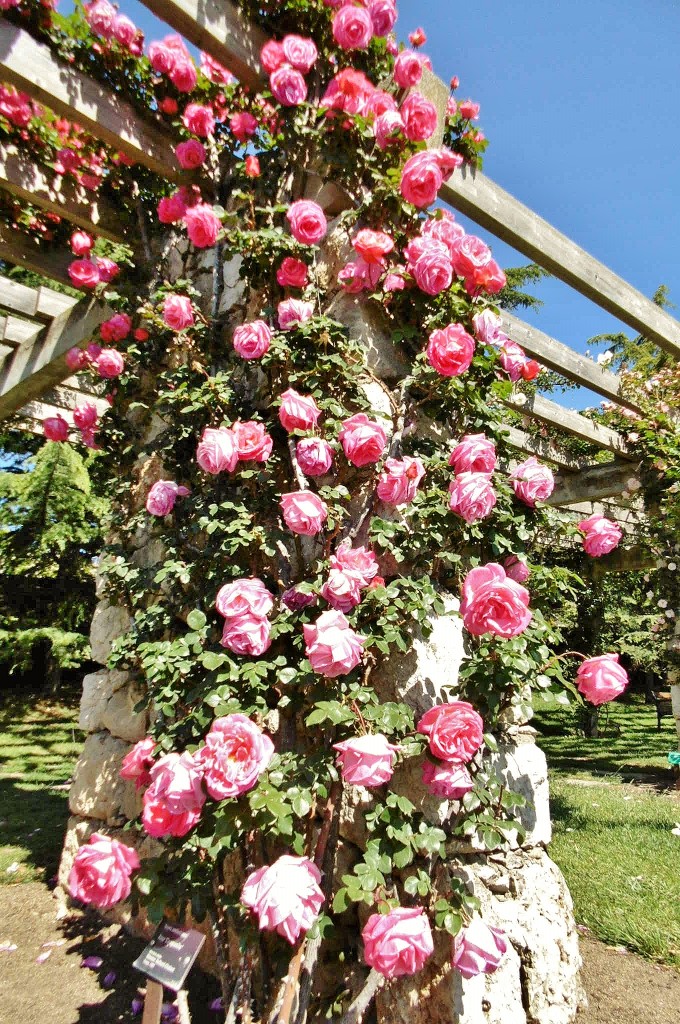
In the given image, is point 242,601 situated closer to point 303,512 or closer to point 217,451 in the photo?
point 303,512

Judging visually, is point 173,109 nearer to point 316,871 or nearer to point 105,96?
point 105,96

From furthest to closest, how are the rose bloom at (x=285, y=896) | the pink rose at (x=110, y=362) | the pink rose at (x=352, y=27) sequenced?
the pink rose at (x=110, y=362) < the pink rose at (x=352, y=27) < the rose bloom at (x=285, y=896)

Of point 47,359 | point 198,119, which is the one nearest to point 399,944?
point 198,119

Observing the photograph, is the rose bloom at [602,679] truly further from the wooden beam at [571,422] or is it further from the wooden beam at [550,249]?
the wooden beam at [571,422]

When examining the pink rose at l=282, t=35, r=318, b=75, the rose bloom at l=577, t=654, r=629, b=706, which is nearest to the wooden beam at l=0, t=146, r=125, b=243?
the pink rose at l=282, t=35, r=318, b=75

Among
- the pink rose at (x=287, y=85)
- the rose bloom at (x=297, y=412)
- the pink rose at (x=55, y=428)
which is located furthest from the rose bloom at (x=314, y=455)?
the pink rose at (x=55, y=428)

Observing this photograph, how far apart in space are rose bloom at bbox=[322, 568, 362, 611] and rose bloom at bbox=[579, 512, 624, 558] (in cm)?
73

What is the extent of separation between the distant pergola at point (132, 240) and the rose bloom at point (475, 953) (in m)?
1.42

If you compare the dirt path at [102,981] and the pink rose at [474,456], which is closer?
the pink rose at [474,456]

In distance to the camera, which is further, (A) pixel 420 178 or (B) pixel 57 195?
(B) pixel 57 195

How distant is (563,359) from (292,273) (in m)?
2.42

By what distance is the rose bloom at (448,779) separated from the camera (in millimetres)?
1408

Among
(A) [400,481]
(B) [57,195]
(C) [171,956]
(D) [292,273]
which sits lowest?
(C) [171,956]

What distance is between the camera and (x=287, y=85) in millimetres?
2104
